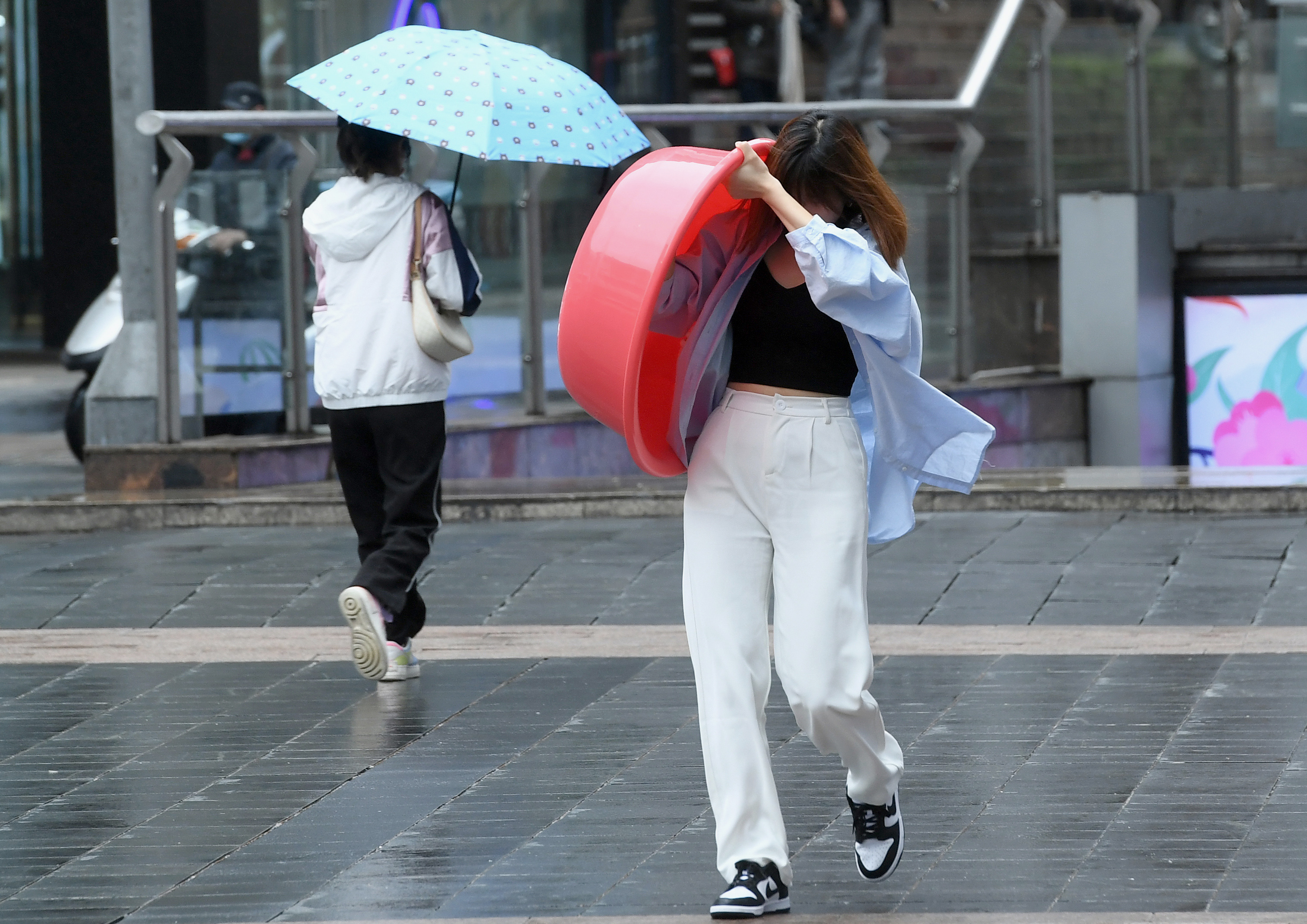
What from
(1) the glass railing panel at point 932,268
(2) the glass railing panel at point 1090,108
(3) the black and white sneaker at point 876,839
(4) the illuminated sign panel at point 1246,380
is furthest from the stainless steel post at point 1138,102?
(3) the black and white sneaker at point 876,839

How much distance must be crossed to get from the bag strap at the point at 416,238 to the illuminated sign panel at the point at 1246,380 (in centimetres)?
853

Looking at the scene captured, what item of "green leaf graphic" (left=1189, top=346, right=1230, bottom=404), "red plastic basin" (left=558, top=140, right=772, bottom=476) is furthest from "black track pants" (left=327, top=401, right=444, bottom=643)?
"green leaf graphic" (left=1189, top=346, right=1230, bottom=404)

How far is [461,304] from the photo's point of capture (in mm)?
6406

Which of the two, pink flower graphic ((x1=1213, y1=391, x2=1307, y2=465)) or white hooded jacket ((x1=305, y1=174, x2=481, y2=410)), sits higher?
white hooded jacket ((x1=305, y1=174, x2=481, y2=410))

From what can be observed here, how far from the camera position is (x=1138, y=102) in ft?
49.2

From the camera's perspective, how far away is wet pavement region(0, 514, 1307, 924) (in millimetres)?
4289

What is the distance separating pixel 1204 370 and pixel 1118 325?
89 centimetres

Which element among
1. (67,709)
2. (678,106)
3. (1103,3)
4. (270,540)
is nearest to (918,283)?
(678,106)

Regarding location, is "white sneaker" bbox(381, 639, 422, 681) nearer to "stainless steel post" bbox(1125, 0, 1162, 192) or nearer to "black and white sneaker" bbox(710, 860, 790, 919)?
"black and white sneaker" bbox(710, 860, 790, 919)

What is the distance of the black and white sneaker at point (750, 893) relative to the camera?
13.1 ft

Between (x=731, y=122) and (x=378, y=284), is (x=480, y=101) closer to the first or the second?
(x=378, y=284)

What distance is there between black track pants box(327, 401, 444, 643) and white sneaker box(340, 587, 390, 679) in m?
0.04

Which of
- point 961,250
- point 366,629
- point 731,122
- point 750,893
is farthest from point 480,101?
point 961,250

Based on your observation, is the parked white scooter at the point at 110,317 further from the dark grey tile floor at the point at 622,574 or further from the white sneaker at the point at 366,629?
the white sneaker at the point at 366,629
